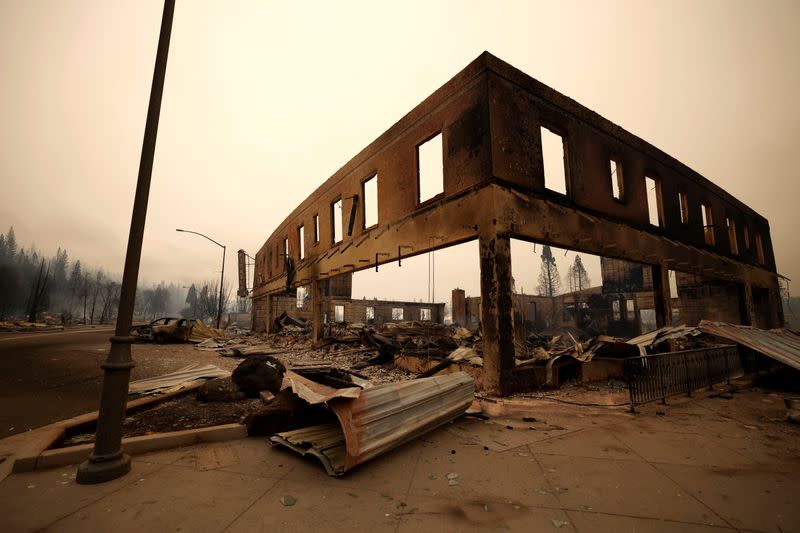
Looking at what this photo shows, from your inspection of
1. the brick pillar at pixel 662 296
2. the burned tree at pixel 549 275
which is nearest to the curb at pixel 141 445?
the brick pillar at pixel 662 296

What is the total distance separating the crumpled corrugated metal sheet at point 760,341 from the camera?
6.39 meters

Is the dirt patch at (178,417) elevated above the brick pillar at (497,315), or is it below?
below

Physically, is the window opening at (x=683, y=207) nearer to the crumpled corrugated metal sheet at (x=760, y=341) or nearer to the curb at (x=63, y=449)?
the crumpled corrugated metal sheet at (x=760, y=341)

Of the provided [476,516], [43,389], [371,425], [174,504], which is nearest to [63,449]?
[174,504]

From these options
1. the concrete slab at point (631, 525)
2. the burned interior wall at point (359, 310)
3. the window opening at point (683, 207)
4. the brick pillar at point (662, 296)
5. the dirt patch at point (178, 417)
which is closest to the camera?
the concrete slab at point (631, 525)

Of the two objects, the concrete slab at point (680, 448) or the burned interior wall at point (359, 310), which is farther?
the burned interior wall at point (359, 310)

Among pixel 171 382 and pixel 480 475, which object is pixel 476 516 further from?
pixel 171 382

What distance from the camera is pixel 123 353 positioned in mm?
3064

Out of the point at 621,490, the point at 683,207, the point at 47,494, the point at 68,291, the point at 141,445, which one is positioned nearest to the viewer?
the point at 47,494

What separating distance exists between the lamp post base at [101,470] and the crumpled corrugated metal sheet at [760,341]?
9591 millimetres

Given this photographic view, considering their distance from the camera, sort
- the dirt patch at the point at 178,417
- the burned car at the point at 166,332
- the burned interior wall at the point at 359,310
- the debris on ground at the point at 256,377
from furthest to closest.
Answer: the burned interior wall at the point at 359,310, the burned car at the point at 166,332, the debris on ground at the point at 256,377, the dirt patch at the point at 178,417

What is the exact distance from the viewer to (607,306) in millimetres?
31125

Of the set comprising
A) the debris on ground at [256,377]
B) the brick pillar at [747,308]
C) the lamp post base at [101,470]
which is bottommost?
the lamp post base at [101,470]

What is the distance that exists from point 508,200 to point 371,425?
5.98 meters
